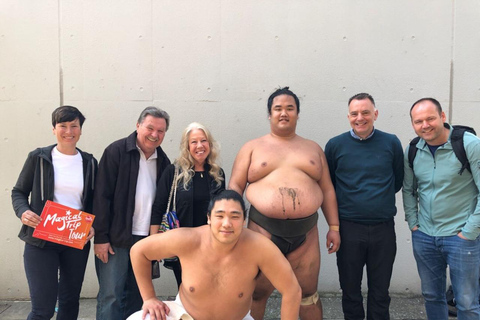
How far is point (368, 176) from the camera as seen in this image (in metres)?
2.73

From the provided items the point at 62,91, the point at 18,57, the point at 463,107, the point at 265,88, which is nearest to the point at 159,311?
the point at 265,88

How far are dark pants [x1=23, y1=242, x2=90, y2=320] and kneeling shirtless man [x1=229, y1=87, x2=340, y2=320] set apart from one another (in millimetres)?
1377

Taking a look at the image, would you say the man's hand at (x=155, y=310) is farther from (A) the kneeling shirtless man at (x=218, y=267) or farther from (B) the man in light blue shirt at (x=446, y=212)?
(B) the man in light blue shirt at (x=446, y=212)

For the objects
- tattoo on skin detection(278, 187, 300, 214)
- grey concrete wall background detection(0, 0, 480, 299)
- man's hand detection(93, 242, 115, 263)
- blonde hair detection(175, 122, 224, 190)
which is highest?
grey concrete wall background detection(0, 0, 480, 299)

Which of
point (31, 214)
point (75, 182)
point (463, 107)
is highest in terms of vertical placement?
point (463, 107)

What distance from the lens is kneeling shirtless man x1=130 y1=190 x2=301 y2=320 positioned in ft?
7.01

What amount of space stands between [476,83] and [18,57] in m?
5.15

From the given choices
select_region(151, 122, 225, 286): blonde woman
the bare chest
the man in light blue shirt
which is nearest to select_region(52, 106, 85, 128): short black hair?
select_region(151, 122, 225, 286): blonde woman

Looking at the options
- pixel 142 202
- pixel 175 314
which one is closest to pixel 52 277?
pixel 142 202

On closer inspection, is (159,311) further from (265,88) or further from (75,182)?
(265,88)

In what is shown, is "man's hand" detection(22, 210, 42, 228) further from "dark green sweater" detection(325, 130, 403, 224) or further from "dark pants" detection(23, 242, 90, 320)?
"dark green sweater" detection(325, 130, 403, 224)

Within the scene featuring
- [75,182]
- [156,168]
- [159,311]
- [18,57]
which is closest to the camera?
[159,311]

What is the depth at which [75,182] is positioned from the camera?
8.57 feet

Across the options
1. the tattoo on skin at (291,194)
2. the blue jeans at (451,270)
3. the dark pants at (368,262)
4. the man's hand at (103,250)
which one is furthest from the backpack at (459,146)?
the man's hand at (103,250)
